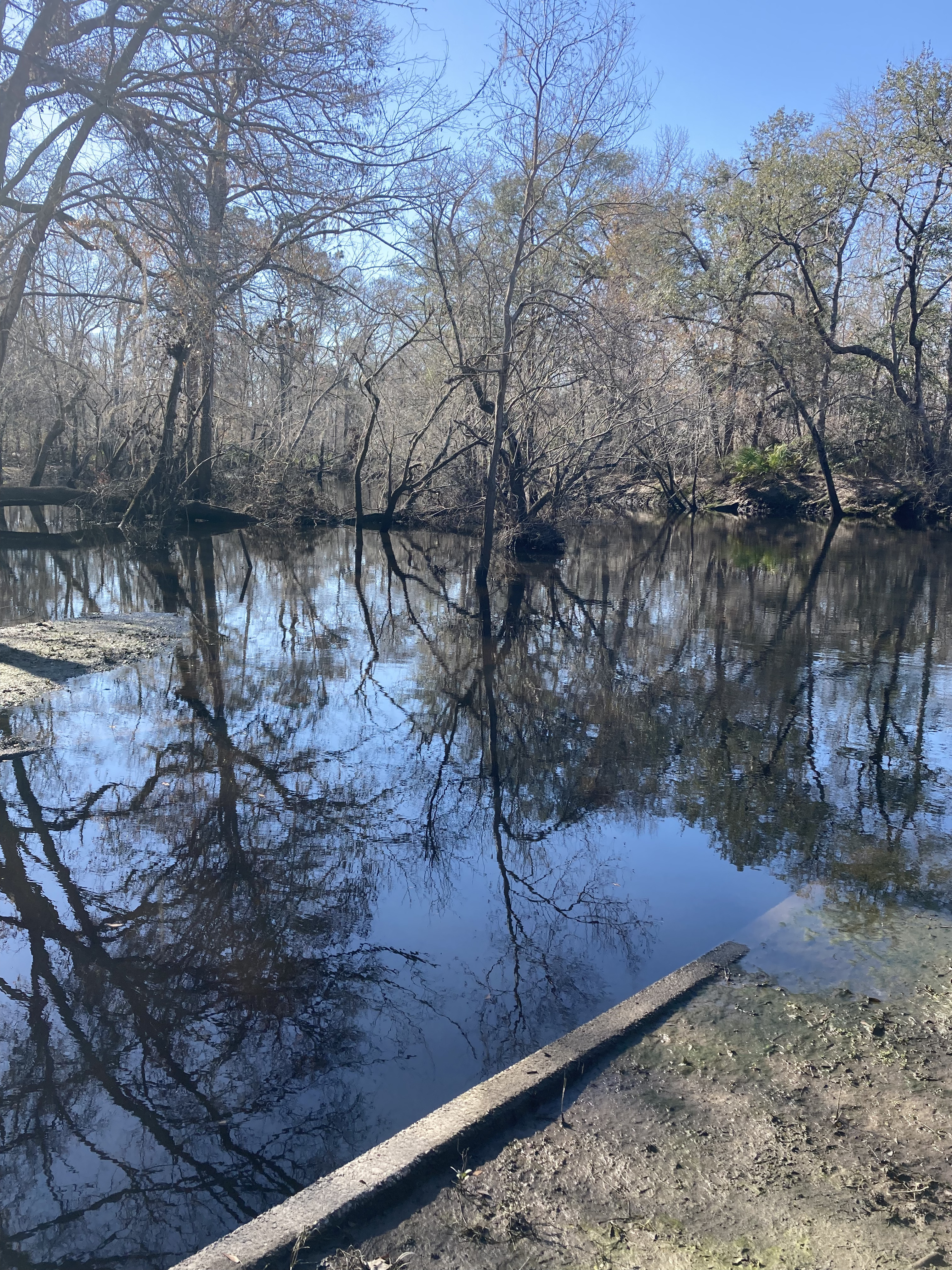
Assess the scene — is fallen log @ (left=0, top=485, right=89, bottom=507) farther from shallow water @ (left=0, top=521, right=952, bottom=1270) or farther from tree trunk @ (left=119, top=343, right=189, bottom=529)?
shallow water @ (left=0, top=521, right=952, bottom=1270)

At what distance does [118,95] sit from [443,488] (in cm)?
1768

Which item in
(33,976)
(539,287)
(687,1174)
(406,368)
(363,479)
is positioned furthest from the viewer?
(363,479)

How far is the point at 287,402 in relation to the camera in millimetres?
28734

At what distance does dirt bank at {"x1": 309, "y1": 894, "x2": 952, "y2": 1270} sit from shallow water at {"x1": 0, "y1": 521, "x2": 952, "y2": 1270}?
0.44 m

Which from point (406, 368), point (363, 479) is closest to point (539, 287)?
point (406, 368)

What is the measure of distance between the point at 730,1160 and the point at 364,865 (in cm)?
277

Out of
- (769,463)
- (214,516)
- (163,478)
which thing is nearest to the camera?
(163,478)

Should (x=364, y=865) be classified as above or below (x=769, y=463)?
below

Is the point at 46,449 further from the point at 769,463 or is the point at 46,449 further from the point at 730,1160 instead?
the point at 730,1160

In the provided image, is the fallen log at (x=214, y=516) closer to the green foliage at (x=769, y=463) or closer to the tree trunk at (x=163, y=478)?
the tree trunk at (x=163, y=478)

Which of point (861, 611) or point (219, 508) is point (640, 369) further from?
point (219, 508)

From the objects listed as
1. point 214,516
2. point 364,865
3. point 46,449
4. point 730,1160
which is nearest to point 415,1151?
point 730,1160

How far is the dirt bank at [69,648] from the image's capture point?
860 cm

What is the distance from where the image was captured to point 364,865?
5.19m
